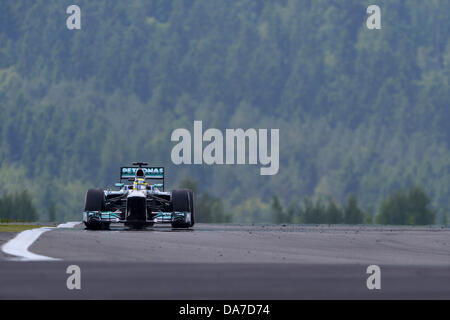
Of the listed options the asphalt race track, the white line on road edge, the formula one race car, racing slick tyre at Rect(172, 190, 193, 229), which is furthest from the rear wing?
the asphalt race track

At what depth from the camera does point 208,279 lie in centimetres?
2173

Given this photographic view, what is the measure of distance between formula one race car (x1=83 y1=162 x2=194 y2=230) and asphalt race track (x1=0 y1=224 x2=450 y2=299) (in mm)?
8769

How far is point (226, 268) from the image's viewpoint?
2439cm

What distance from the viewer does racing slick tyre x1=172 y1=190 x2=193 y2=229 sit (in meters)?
47.4

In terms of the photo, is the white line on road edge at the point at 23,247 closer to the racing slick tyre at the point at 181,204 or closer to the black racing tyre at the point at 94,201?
the black racing tyre at the point at 94,201

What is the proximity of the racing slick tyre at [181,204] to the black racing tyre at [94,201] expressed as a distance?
2622mm

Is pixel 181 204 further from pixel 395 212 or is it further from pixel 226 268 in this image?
pixel 395 212

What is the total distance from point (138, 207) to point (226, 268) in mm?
22083

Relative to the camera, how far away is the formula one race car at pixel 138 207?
46.2 meters
